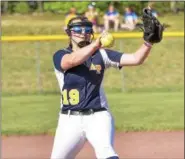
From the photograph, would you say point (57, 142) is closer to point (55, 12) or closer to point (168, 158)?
point (168, 158)

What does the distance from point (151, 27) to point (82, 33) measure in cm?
69

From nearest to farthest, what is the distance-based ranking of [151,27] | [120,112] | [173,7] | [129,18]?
[151,27] → [120,112] → [129,18] → [173,7]

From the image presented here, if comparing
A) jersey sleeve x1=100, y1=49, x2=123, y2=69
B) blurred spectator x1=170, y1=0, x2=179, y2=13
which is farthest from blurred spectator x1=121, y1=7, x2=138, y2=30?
jersey sleeve x1=100, y1=49, x2=123, y2=69

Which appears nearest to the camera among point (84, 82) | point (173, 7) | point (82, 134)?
point (82, 134)

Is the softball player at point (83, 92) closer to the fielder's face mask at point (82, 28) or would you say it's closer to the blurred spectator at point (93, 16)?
the fielder's face mask at point (82, 28)

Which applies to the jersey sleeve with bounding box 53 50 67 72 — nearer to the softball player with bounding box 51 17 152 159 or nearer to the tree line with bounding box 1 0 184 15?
the softball player with bounding box 51 17 152 159

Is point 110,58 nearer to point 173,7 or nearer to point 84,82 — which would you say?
point 84,82

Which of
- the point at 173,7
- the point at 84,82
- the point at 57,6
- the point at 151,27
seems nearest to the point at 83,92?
the point at 84,82

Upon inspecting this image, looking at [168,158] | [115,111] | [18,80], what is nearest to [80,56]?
[168,158]

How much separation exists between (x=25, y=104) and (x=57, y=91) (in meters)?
3.40

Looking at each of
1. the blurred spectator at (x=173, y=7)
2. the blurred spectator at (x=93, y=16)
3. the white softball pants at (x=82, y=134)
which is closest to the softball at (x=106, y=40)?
the white softball pants at (x=82, y=134)

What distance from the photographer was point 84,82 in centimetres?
612

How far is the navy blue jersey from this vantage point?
6.11 m

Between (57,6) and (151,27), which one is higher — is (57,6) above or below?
below
